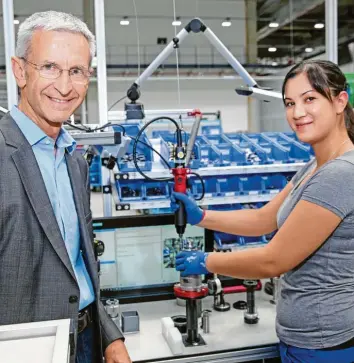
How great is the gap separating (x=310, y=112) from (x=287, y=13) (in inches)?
410

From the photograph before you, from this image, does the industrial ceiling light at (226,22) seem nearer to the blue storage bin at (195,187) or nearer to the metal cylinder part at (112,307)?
the blue storage bin at (195,187)

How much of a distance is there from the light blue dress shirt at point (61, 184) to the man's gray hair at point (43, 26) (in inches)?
5.9

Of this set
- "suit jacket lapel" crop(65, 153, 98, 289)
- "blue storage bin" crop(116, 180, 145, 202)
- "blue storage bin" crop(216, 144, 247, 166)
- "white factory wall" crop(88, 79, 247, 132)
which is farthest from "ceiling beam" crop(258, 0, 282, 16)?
"suit jacket lapel" crop(65, 153, 98, 289)

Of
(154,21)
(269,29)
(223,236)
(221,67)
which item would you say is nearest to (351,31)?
(269,29)

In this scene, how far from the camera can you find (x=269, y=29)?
12.1m

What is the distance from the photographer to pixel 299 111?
1354 millimetres

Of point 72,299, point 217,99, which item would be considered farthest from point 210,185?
point 217,99

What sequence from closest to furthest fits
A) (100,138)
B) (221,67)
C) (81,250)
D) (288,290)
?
(81,250) → (288,290) → (100,138) → (221,67)

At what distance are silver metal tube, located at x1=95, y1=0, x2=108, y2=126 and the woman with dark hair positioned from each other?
904 millimetres

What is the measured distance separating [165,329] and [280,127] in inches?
373

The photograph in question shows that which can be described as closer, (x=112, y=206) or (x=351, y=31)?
(x=112, y=206)

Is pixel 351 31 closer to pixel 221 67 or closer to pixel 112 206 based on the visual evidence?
pixel 221 67

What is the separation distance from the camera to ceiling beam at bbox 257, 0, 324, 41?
9844 mm

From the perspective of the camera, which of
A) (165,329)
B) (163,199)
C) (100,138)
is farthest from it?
(163,199)
